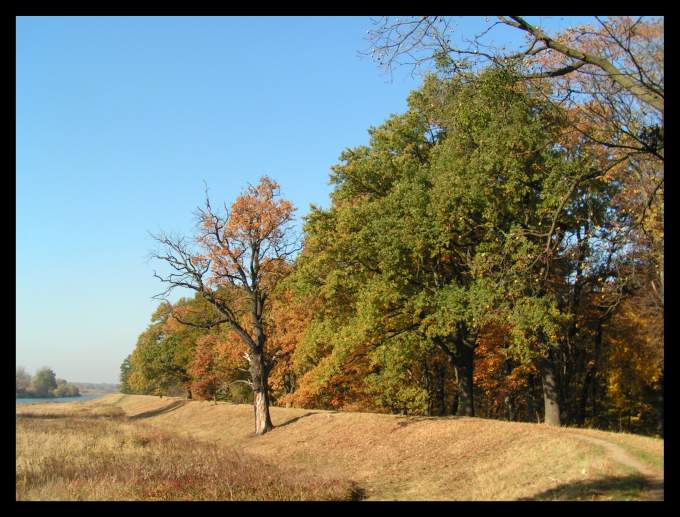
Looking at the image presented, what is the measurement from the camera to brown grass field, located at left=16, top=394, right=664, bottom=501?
41.8ft

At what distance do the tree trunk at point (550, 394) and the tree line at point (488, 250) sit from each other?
0.07 meters

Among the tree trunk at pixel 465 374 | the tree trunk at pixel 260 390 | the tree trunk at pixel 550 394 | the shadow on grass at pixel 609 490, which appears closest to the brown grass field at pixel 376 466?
the shadow on grass at pixel 609 490

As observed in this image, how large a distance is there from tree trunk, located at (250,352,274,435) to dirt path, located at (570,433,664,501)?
19.0 m

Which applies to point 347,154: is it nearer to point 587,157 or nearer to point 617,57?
point 587,157

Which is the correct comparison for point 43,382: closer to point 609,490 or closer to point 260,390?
point 260,390

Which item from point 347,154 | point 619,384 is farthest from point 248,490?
point 619,384

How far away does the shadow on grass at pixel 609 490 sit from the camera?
442 inches

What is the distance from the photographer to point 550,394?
21.7m

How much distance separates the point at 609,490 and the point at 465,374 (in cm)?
1635

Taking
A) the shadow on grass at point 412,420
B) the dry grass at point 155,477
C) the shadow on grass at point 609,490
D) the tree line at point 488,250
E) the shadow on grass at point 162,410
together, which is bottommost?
the shadow on grass at point 162,410

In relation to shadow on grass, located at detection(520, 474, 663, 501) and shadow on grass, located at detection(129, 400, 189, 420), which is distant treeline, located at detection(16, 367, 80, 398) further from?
shadow on grass, located at detection(520, 474, 663, 501)


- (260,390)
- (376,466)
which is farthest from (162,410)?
(376,466)

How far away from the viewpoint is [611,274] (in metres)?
22.9

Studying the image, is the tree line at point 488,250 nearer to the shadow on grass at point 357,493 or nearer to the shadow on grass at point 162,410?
the shadow on grass at point 357,493
